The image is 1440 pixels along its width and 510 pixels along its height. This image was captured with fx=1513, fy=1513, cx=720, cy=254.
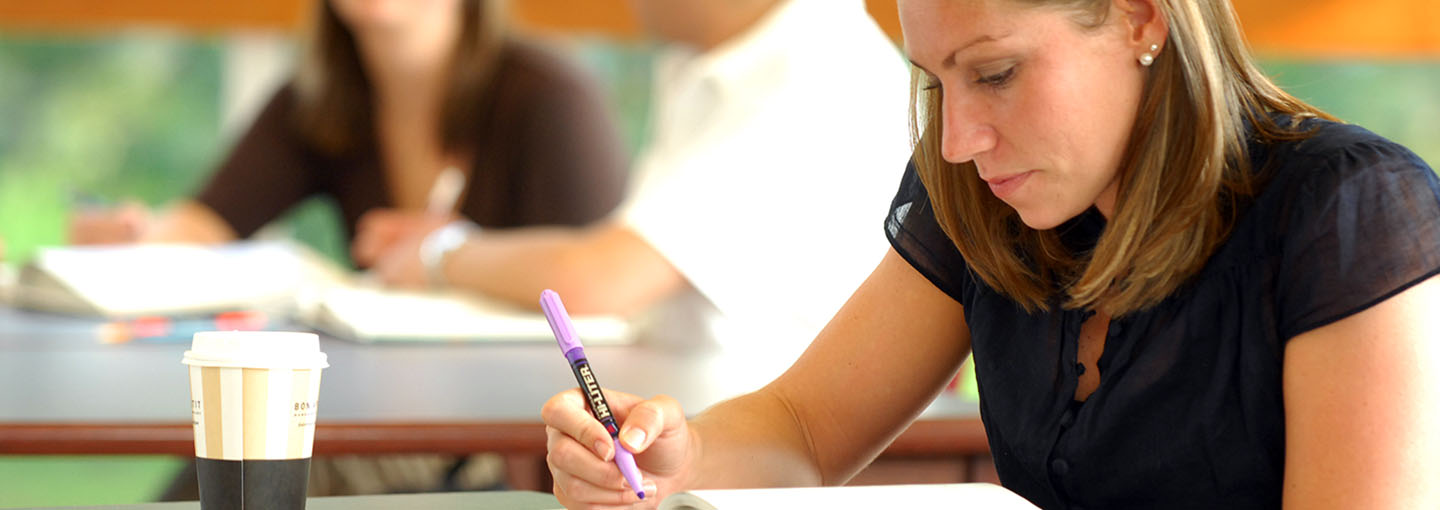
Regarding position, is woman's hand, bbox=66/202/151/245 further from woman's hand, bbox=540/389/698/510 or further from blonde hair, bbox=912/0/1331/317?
blonde hair, bbox=912/0/1331/317

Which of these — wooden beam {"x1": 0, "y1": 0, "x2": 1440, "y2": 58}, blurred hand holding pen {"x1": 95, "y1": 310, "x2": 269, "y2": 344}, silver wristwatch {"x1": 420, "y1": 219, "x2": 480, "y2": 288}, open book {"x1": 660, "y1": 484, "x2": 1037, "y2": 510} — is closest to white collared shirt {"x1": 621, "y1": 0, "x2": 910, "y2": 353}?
silver wristwatch {"x1": 420, "y1": 219, "x2": 480, "y2": 288}

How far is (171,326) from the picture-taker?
6.70ft

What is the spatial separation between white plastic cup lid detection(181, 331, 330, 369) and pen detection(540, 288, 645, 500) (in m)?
0.18

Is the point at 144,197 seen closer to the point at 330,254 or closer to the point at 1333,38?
the point at 330,254

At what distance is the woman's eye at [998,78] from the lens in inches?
37.9

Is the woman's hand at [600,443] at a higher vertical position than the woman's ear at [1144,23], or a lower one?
lower

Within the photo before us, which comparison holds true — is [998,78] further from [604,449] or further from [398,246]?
[398,246]

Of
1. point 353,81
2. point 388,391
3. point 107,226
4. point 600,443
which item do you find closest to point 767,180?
point 388,391

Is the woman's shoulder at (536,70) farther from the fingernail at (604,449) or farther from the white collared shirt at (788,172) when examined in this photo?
the fingernail at (604,449)

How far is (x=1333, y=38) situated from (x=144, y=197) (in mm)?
2901

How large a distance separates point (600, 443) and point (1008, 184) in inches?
12.6

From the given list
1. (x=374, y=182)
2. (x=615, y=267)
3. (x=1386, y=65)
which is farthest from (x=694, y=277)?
(x=1386, y=65)

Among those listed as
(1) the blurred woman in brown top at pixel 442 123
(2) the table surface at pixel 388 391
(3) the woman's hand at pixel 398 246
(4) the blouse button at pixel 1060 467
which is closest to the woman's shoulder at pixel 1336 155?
(4) the blouse button at pixel 1060 467

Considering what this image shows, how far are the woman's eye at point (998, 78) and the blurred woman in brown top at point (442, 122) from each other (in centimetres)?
186
